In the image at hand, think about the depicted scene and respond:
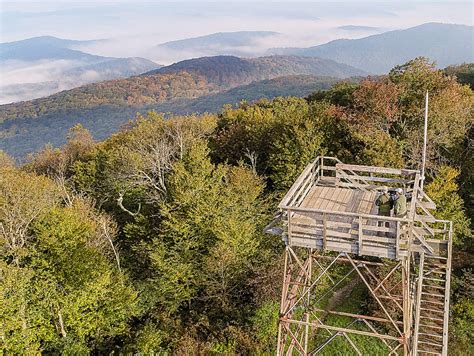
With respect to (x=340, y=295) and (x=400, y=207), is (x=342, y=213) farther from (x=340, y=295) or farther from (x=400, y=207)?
(x=340, y=295)

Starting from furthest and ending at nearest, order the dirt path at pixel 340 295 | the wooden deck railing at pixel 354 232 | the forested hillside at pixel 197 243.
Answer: the dirt path at pixel 340 295, the forested hillside at pixel 197 243, the wooden deck railing at pixel 354 232

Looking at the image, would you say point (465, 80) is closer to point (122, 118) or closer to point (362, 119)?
point (362, 119)

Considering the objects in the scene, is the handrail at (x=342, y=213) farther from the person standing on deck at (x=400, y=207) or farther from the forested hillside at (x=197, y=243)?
the forested hillside at (x=197, y=243)

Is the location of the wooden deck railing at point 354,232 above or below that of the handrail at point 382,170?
below

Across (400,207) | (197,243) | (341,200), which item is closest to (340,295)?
(197,243)

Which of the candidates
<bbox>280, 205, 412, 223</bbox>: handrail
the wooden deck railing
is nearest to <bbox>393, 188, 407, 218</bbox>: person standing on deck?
the wooden deck railing

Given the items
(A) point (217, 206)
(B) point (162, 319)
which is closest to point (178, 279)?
(B) point (162, 319)

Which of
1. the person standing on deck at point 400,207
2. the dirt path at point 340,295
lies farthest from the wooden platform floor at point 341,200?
the dirt path at point 340,295

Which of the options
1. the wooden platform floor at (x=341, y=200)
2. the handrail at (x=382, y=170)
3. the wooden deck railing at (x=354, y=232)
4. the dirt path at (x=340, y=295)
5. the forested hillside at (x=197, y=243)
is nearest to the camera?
the wooden deck railing at (x=354, y=232)
